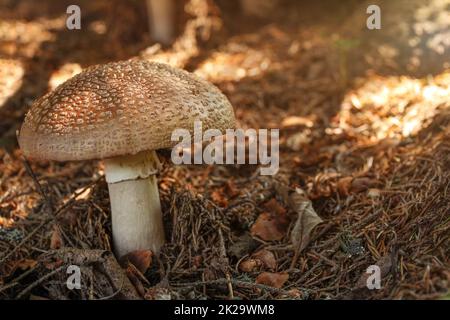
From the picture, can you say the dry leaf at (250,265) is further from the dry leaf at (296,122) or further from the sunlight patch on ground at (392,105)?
the dry leaf at (296,122)

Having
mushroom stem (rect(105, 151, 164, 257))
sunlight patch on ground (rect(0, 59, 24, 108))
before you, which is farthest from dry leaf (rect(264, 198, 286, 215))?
sunlight patch on ground (rect(0, 59, 24, 108))

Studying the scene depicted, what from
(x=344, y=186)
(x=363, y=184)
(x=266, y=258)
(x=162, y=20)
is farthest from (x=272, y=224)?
(x=162, y=20)

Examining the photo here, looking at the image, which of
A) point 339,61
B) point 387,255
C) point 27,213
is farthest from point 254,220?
point 339,61

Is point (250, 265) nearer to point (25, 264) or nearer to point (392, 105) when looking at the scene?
point (25, 264)

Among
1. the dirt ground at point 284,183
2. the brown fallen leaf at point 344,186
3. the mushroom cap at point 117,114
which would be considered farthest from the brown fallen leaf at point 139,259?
the brown fallen leaf at point 344,186

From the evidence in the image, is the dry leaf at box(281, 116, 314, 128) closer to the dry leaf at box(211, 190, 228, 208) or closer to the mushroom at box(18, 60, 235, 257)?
the dry leaf at box(211, 190, 228, 208)
